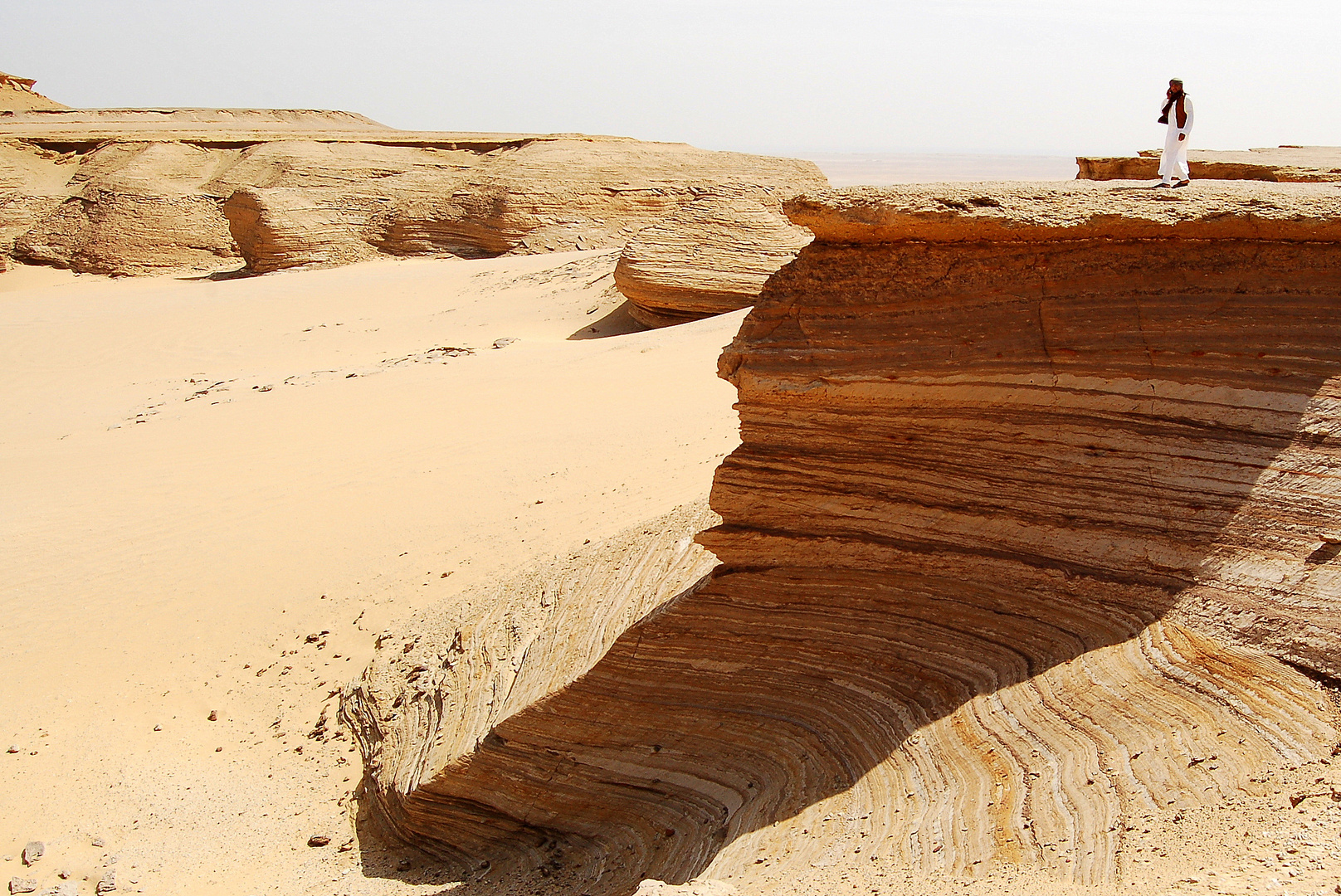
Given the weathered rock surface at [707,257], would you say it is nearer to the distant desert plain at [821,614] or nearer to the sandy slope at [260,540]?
the sandy slope at [260,540]

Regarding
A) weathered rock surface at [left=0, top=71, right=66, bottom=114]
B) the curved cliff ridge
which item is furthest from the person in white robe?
weathered rock surface at [left=0, top=71, right=66, bottom=114]

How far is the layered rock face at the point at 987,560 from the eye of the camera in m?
2.97

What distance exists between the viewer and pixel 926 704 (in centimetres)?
343

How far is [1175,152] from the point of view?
5.09 metres

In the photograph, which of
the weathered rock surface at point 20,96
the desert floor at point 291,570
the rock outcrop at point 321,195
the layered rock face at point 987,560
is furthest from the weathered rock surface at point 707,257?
the weathered rock surface at point 20,96

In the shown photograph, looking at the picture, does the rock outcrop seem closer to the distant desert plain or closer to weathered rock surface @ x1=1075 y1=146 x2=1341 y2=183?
weathered rock surface @ x1=1075 y1=146 x2=1341 y2=183

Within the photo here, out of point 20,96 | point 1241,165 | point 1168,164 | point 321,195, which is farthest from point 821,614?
point 20,96

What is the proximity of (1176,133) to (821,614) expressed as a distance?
320cm

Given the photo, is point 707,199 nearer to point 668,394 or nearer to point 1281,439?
point 668,394

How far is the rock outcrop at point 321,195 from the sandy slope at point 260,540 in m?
7.01

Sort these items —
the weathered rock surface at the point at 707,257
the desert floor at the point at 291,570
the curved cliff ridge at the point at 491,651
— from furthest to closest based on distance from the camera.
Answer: the weathered rock surface at the point at 707,257 < the curved cliff ridge at the point at 491,651 < the desert floor at the point at 291,570

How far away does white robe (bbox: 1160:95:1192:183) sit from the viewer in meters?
5.00

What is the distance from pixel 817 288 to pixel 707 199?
28.5ft

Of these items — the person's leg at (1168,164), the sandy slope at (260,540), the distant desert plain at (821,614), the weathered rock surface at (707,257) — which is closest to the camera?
the distant desert plain at (821,614)
